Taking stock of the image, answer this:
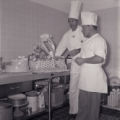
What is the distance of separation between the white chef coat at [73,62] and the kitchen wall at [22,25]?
347 millimetres

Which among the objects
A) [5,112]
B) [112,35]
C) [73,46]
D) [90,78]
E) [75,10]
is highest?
[75,10]

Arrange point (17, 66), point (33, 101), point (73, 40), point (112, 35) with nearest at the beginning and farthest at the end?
point (17, 66)
point (33, 101)
point (73, 40)
point (112, 35)

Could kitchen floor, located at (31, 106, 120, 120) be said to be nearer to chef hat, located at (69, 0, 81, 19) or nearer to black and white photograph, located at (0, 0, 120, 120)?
black and white photograph, located at (0, 0, 120, 120)

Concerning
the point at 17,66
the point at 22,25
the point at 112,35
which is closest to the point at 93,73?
the point at 17,66

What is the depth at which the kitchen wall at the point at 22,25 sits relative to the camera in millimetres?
2402

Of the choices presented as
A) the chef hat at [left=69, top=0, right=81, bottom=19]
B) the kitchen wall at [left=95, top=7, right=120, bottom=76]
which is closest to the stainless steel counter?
the chef hat at [left=69, top=0, right=81, bottom=19]

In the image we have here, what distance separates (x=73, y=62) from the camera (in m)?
2.62

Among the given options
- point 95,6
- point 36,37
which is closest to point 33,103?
point 36,37

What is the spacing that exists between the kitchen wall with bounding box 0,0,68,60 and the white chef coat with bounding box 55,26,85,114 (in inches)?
13.6

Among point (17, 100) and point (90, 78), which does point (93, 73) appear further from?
point (17, 100)

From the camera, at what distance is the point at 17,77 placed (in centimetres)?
194

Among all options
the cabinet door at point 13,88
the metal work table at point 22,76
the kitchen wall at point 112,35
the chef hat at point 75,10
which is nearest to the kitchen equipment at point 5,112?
the cabinet door at point 13,88

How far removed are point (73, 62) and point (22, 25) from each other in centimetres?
76

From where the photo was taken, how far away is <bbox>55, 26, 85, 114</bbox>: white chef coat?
259cm
